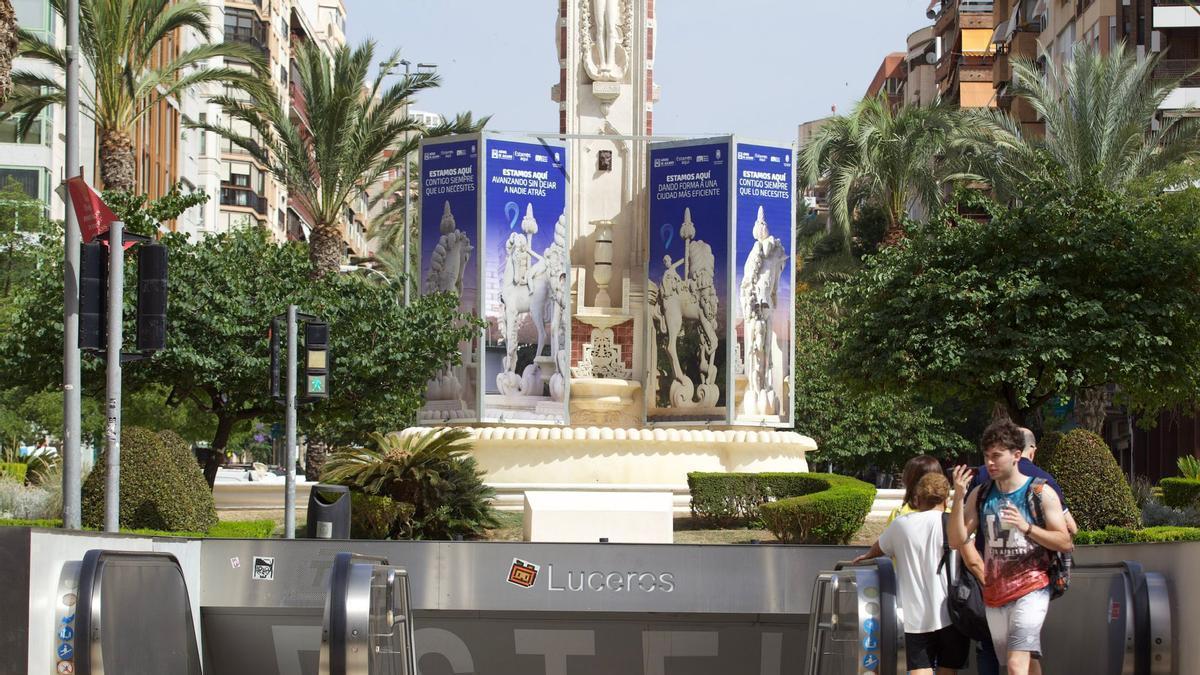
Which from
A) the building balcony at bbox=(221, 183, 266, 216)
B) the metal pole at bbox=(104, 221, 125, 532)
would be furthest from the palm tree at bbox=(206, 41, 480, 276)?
the building balcony at bbox=(221, 183, 266, 216)

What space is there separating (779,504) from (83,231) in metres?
11.4

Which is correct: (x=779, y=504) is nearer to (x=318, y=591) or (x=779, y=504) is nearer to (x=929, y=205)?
(x=318, y=591)

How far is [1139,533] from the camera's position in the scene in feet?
74.9

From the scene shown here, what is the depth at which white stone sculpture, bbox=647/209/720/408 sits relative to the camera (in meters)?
32.8

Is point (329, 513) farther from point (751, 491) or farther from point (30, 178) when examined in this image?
point (30, 178)

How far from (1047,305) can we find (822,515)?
725 centimetres

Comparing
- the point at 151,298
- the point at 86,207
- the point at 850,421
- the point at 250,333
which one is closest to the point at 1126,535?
the point at 86,207

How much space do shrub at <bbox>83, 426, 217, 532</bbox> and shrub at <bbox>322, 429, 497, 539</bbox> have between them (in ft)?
8.98

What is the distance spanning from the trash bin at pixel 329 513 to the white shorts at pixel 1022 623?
1365 centimetres

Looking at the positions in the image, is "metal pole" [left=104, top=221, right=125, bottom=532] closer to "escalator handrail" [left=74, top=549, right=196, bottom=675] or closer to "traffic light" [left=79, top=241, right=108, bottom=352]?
"traffic light" [left=79, top=241, right=108, bottom=352]

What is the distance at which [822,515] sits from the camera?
24844mm

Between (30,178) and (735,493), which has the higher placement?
(30,178)

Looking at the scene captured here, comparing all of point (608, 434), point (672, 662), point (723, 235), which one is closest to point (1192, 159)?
point (723, 235)

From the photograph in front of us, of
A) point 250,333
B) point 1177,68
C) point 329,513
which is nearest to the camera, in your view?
point 329,513
